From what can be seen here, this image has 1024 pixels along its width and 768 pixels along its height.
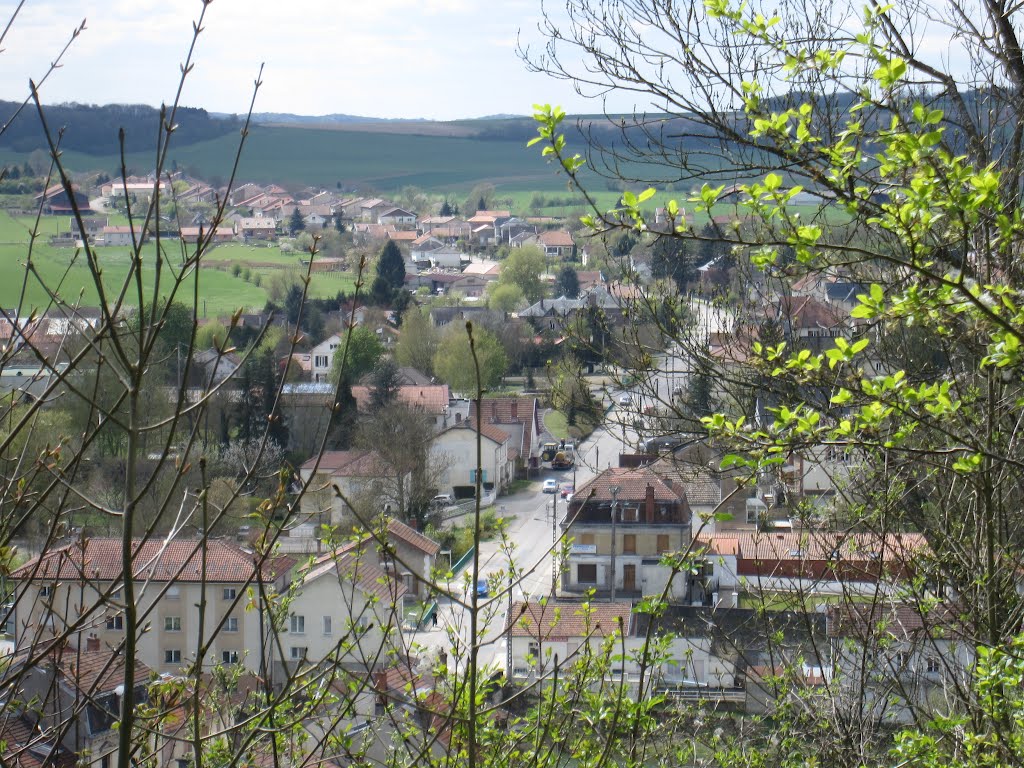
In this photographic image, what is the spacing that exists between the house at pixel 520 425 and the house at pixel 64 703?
15.8 metres

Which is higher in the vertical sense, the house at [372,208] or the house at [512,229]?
the house at [372,208]

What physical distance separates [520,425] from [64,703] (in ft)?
55.9

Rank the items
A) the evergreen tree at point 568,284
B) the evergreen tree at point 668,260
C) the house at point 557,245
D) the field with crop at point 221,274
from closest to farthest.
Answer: the evergreen tree at point 668,260 → the field with crop at point 221,274 → the evergreen tree at point 568,284 → the house at point 557,245

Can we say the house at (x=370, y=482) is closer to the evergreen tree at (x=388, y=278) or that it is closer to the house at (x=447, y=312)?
the evergreen tree at (x=388, y=278)

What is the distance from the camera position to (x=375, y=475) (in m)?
19.4

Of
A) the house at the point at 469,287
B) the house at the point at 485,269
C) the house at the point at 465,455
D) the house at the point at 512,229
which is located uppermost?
the house at the point at 512,229

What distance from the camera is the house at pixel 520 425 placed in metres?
24.4

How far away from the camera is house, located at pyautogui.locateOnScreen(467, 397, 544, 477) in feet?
80.2

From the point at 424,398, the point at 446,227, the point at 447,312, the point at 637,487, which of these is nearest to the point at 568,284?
the point at 447,312

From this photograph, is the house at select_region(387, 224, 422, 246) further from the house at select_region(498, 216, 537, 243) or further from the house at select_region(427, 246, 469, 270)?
the house at select_region(498, 216, 537, 243)

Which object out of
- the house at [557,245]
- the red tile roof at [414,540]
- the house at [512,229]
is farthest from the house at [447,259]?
the red tile roof at [414,540]

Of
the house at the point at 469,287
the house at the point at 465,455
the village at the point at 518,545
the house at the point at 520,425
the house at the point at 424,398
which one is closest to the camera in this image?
the village at the point at 518,545

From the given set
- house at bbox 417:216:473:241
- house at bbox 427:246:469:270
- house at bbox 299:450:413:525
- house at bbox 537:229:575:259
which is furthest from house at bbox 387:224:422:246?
house at bbox 299:450:413:525

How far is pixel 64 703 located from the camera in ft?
28.0
